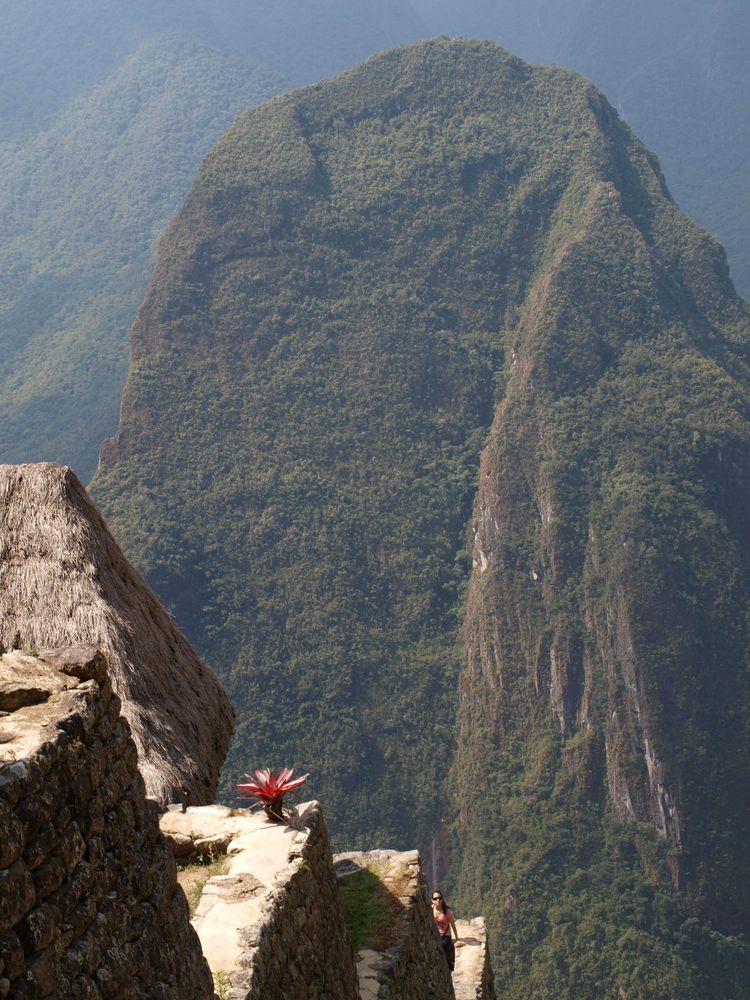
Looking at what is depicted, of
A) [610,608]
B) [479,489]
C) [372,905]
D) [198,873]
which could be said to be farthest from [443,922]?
[479,489]

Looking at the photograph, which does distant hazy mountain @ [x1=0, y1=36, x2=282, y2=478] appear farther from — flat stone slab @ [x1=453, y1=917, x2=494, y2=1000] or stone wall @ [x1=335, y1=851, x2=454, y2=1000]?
stone wall @ [x1=335, y1=851, x2=454, y2=1000]

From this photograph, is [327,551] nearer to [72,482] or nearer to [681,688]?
[681,688]

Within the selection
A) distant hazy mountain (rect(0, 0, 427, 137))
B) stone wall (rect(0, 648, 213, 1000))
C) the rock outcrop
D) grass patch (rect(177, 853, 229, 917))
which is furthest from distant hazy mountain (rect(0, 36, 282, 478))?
stone wall (rect(0, 648, 213, 1000))

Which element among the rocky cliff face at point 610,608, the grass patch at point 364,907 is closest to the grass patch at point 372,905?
the grass patch at point 364,907

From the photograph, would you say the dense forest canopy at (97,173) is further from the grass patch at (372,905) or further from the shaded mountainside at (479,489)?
the grass patch at (372,905)

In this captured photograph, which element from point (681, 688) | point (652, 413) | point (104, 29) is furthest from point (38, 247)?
point (681, 688)

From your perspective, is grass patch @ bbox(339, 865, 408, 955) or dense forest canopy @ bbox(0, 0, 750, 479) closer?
grass patch @ bbox(339, 865, 408, 955)
